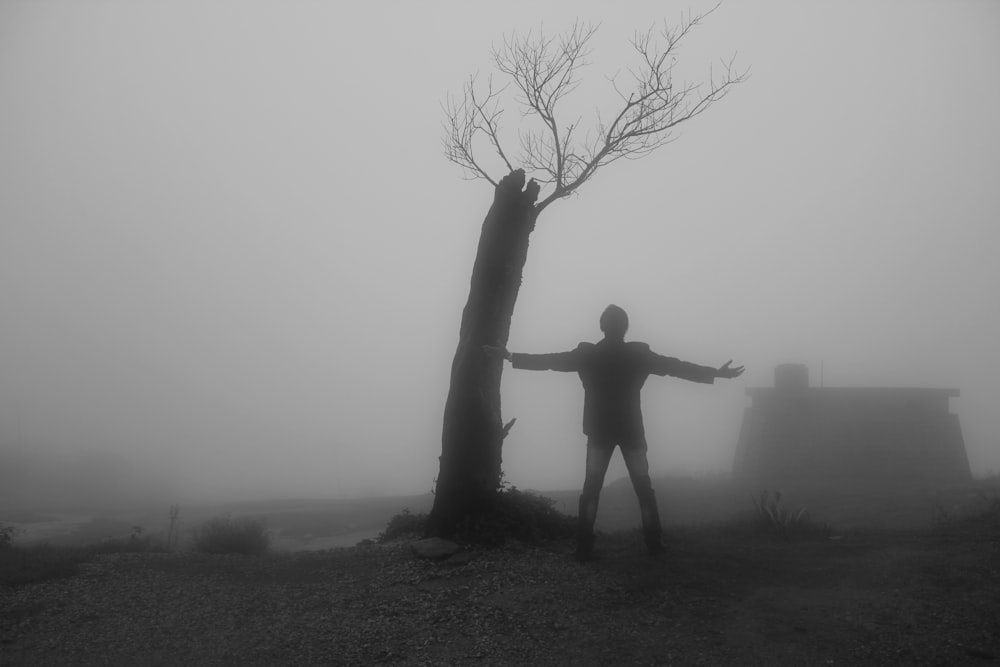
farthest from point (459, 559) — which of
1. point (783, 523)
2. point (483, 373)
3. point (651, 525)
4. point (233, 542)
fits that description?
point (233, 542)

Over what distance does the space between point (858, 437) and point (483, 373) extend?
20.9 m

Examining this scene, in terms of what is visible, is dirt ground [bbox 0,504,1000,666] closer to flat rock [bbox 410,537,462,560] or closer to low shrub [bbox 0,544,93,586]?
flat rock [bbox 410,537,462,560]

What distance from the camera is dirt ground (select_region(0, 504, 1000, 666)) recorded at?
5945mm

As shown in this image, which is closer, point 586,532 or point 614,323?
point 586,532

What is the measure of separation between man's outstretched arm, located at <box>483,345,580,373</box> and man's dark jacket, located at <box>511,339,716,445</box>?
0.01m

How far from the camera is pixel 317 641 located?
6664 mm

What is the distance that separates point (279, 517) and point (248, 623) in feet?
74.8

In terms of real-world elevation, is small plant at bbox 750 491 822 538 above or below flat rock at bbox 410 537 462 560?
above

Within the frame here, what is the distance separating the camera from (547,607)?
23.1 feet

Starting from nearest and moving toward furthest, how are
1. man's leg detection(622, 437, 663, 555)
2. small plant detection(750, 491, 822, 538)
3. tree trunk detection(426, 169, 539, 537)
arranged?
man's leg detection(622, 437, 663, 555) → small plant detection(750, 491, 822, 538) → tree trunk detection(426, 169, 539, 537)

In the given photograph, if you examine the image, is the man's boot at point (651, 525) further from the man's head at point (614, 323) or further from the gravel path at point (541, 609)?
the man's head at point (614, 323)

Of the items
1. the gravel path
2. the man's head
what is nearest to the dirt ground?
the gravel path

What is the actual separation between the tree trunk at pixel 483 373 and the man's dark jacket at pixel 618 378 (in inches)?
75.1

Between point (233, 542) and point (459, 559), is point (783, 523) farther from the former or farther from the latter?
point (233, 542)
